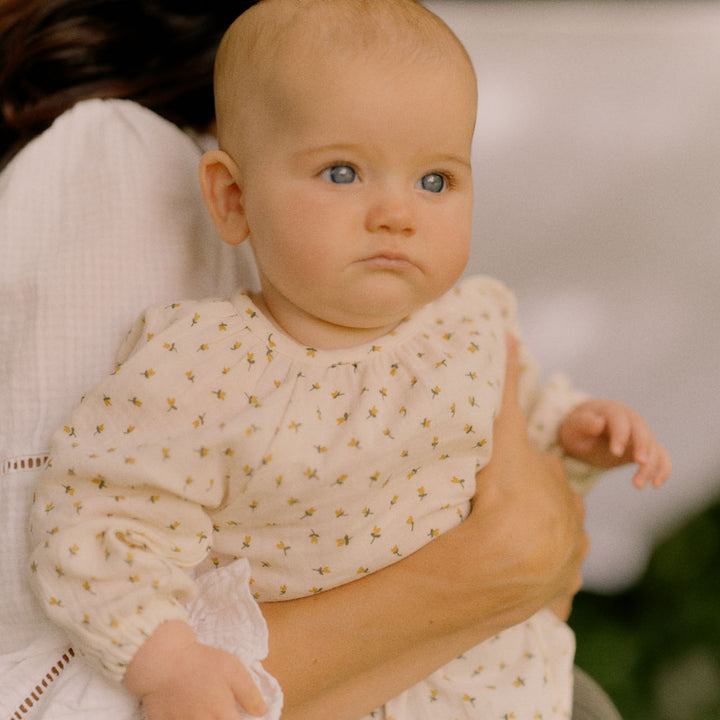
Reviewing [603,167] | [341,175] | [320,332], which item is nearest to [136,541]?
[320,332]

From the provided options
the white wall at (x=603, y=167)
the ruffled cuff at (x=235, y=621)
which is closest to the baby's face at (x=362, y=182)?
the ruffled cuff at (x=235, y=621)

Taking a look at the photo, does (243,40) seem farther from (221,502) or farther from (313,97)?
(221,502)

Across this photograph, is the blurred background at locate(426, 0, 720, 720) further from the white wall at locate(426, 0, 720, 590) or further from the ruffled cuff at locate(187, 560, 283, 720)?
the ruffled cuff at locate(187, 560, 283, 720)

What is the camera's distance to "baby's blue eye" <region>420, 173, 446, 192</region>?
86 cm

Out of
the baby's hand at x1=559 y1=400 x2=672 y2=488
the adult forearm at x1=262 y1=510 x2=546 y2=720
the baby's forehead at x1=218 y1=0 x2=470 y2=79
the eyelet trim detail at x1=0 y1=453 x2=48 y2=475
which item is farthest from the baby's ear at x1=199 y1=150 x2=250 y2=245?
the baby's hand at x1=559 y1=400 x2=672 y2=488

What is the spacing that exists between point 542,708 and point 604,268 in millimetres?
1123

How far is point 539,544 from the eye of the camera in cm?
100

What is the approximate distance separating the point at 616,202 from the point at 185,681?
1.42 m

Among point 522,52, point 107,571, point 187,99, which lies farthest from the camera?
point 522,52

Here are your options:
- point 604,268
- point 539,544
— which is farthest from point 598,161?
point 539,544

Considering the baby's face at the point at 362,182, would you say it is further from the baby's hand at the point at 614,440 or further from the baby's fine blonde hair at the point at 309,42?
the baby's hand at the point at 614,440

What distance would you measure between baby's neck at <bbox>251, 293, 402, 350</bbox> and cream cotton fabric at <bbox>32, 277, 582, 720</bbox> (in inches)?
0.5

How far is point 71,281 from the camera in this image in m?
0.95

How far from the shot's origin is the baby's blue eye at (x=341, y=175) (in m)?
0.83
